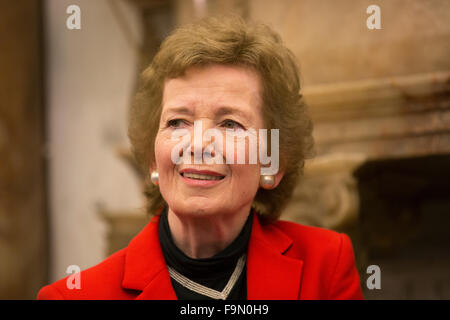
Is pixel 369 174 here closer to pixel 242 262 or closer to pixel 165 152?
pixel 242 262

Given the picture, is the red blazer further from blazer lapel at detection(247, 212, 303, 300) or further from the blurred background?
the blurred background

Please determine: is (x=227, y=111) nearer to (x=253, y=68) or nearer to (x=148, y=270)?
(x=253, y=68)

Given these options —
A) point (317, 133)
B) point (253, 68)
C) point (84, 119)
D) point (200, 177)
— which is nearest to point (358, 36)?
point (317, 133)

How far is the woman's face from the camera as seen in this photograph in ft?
3.02

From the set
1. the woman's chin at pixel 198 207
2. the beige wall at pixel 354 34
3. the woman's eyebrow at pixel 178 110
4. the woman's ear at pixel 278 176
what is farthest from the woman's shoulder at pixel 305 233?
the beige wall at pixel 354 34

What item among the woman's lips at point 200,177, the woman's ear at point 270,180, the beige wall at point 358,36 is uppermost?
the beige wall at point 358,36

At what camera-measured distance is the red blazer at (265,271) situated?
970 mm

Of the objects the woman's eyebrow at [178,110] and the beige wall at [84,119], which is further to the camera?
the beige wall at [84,119]

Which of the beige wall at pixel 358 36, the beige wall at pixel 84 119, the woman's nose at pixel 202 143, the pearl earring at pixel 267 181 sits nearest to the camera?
the woman's nose at pixel 202 143

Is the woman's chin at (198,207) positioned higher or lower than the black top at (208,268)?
higher

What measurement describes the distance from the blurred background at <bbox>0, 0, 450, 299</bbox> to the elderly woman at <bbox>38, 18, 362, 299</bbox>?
0.20 m

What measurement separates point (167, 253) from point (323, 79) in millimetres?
800

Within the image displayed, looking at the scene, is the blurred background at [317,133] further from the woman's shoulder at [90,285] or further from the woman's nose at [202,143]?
the woman's nose at [202,143]

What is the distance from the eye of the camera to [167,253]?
102 centimetres
